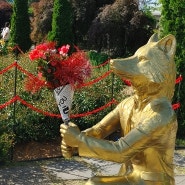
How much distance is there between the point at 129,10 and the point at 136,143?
16271 mm

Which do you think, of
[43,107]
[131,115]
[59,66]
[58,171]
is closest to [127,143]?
[131,115]

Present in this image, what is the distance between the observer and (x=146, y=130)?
8.48 feet

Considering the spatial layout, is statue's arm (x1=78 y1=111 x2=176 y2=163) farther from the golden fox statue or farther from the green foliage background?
the green foliage background

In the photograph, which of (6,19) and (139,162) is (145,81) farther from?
(6,19)

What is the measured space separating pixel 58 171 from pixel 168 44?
3.90 meters

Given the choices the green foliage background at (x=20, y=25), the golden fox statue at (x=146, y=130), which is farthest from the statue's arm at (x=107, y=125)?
the green foliage background at (x=20, y=25)

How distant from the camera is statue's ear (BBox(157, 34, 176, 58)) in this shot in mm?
2729

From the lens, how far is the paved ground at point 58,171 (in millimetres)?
5793

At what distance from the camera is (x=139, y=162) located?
2.77 m

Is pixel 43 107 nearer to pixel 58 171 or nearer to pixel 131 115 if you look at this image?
pixel 58 171

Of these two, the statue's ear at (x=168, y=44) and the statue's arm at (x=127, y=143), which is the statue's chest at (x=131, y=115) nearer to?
the statue's arm at (x=127, y=143)

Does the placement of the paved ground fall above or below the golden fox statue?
below

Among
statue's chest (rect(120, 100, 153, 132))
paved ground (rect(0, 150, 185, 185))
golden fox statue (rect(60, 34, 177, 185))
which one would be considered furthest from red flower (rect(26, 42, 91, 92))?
paved ground (rect(0, 150, 185, 185))

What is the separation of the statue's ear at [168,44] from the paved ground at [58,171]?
3.37 meters
